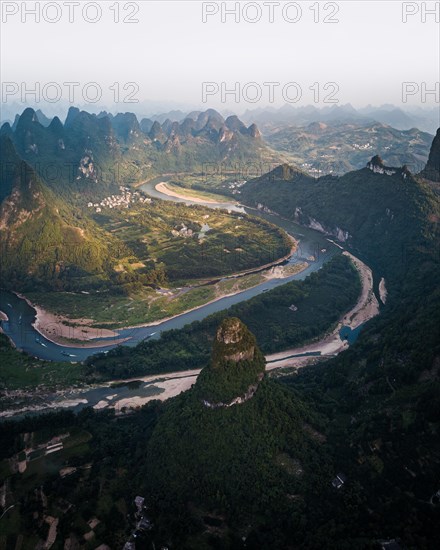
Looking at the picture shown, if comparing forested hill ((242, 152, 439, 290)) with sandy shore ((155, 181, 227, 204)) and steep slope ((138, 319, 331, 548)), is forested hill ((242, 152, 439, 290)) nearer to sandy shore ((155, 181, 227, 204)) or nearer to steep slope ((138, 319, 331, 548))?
sandy shore ((155, 181, 227, 204))

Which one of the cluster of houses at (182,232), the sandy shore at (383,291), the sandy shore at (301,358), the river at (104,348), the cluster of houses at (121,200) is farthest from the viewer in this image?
the cluster of houses at (121,200)

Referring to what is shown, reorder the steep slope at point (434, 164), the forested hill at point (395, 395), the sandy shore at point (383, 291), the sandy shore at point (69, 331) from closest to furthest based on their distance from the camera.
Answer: the forested hill at point (395, 395)
the sandy shore at point (69, 331)
the sandy shore at point (383, 291)
the steep slope at point (434, 164)

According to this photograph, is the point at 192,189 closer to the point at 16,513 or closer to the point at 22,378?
the point at 22,378

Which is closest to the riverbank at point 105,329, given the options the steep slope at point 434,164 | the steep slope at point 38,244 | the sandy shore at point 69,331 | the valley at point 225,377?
the sandy shore at point 69,331

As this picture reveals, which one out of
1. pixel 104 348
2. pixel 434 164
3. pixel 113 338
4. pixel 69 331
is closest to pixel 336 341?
pixel 113 338

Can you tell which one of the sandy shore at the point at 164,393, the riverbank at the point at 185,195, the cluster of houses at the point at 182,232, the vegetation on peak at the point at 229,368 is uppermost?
the riverbank at the point at 185,195

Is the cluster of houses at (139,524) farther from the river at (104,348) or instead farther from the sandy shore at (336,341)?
the sandy shore at (336,341)

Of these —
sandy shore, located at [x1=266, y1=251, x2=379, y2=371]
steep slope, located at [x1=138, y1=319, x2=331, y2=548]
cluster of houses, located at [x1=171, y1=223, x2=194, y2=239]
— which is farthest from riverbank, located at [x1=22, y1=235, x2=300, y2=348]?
steep slope, located at [x1=138, y1=319, x2=331, y2=548]

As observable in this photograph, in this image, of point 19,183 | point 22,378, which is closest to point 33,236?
point 19,183
